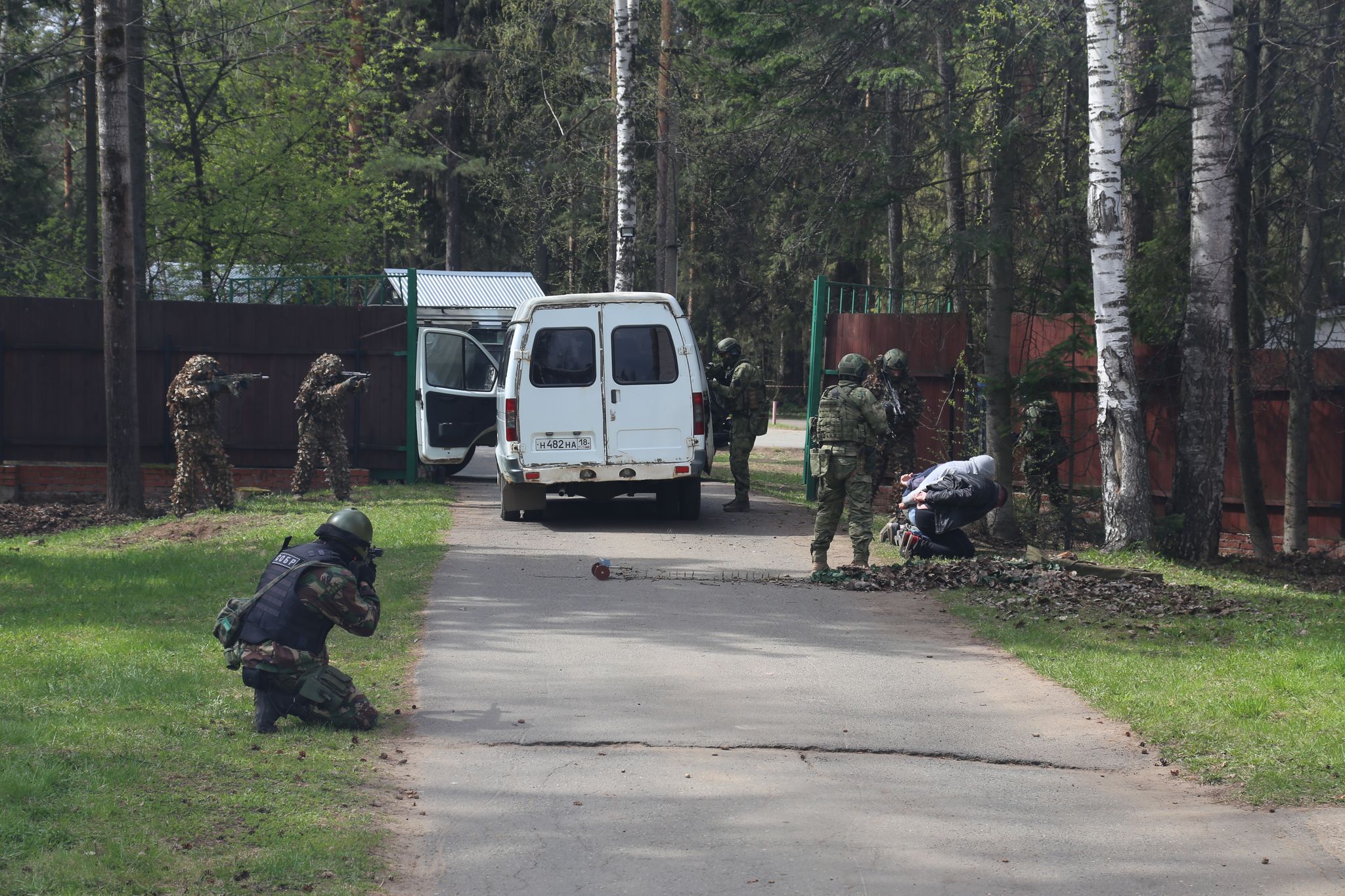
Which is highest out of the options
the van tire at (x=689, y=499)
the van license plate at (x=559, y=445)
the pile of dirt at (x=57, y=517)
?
the van license plate at (x=559, y=445)

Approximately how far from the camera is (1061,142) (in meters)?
14.1

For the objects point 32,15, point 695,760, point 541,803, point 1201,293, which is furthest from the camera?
point 32,15

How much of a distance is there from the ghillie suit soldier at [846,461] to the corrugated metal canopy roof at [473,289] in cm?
1192

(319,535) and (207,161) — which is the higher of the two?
(207,161)

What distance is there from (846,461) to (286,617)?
5.87 m

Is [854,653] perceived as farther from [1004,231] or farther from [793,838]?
[1004,231]

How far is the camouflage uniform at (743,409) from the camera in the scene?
14766 mm

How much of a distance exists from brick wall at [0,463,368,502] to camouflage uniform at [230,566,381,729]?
1082 cm

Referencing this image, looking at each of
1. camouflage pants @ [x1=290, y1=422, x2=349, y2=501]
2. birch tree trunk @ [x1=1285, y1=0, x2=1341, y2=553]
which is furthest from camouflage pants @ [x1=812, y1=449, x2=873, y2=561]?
camouflage pants @ [x1=290, y1=422, x2=349, y2=501]

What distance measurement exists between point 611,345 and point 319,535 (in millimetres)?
7384

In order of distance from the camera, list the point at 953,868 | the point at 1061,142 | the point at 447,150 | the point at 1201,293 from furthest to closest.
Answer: the point at 447,150, the point at 1061,142, the point at 1201,293, the point at 953,868

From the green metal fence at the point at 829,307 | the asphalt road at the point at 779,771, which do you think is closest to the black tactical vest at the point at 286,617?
the asphalt road at the point at 779,771

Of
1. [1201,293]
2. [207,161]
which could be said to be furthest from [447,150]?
[1201,293]

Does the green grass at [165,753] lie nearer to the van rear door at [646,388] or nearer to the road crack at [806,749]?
the road crack at [806,749]
